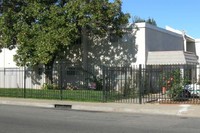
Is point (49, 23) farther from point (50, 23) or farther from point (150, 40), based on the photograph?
point (150, 40)

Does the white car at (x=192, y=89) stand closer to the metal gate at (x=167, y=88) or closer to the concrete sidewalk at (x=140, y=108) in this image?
the metal gate at (x=167, y=88)

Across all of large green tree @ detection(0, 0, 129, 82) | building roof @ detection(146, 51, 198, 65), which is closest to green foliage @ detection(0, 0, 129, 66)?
large green tree @ detection(0, 0, 129, 82)

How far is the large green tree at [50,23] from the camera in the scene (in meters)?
30.3

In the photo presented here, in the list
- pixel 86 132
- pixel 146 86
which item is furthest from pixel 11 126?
pixel 146 86

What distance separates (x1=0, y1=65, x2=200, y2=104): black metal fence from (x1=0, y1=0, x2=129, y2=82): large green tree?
6.40 feet

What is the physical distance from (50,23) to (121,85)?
7.61 m

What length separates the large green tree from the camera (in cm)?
3033

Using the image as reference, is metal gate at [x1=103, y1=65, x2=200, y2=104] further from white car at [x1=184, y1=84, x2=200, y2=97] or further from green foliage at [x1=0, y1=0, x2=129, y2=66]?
green foliage at [x1=0, y1=0, x2=129, y2=66]

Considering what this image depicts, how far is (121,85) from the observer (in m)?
27.3

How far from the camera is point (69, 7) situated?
100 ft

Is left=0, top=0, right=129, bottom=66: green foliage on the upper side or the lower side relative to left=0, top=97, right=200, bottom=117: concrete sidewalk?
upper

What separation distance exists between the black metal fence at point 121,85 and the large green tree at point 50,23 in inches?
76.8

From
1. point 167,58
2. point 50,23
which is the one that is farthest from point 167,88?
point 50,23

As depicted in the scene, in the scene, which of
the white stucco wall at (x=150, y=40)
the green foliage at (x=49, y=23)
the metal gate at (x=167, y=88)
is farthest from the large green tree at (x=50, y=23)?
the metal gate at (x=167, y=88)
